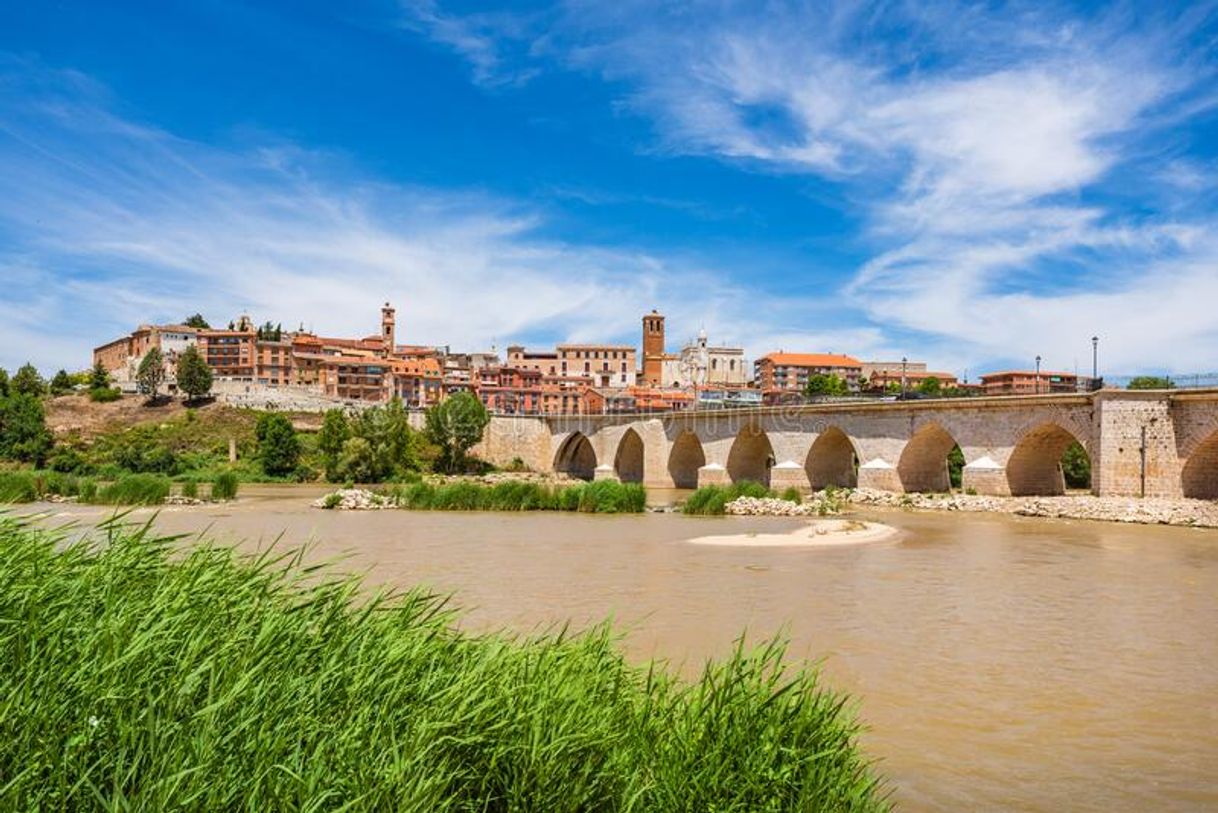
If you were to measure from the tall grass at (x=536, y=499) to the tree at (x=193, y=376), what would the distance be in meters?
59.5

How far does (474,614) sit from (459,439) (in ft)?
174

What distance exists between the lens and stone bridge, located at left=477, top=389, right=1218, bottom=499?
26.6m

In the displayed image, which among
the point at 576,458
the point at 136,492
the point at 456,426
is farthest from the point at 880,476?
the point at 576,458

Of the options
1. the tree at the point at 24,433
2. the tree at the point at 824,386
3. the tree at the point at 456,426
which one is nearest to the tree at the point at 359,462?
the tree at the point at 456,426

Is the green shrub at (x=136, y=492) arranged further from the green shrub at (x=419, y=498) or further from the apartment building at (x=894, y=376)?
the apartment building at (x=894, y=376)

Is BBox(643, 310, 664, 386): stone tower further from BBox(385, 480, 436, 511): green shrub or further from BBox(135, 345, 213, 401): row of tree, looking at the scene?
BBox(385, 480, 436, 511): green shrub

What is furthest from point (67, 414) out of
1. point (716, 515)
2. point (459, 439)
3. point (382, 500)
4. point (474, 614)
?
point (474, 614)

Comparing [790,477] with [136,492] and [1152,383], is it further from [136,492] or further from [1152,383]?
[136,492]

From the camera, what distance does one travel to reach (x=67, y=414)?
77.4 meters

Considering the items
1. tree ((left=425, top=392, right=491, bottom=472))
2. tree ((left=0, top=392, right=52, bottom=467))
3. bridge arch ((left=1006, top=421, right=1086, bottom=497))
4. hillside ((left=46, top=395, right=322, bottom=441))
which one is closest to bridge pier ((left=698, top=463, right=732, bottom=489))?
bridge arch ((left=1006, top=421, right=1086, bottom=497))

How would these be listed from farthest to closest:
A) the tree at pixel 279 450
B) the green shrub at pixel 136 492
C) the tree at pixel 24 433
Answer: the tree at pixel 24 433 → the tree at pixel 279 450 → the green shrub at pixel 136 492

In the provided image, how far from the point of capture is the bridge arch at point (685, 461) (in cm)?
5481

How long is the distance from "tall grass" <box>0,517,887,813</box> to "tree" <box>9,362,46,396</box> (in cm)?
9700

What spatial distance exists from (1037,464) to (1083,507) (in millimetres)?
5308
